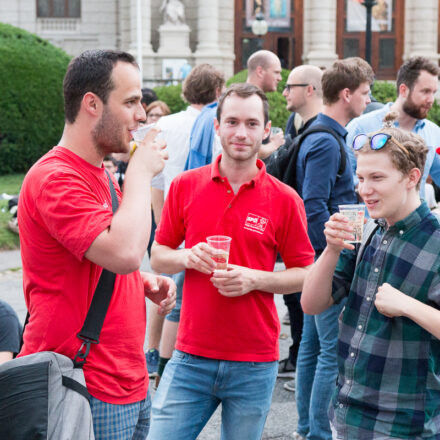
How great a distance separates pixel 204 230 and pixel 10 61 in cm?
1681

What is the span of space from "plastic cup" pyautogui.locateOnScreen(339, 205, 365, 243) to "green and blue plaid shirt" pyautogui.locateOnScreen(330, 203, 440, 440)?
9 centimetres

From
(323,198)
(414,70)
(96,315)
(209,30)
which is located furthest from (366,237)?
(209,30)

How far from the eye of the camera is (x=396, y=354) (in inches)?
111

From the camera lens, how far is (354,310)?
2.98 meters

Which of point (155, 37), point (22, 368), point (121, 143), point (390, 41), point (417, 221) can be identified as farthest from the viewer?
point (390, 41)

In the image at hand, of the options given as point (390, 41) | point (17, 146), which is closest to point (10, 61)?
point (17, 146)

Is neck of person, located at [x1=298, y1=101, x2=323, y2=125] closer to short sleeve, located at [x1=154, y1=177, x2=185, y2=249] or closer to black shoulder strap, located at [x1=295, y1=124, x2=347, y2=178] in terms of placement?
black shoulder strap, located at [x1=295, y1=124, x2=347, y2=178]

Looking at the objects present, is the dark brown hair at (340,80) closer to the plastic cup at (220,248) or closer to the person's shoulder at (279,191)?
the person's shoulder at (279,191)

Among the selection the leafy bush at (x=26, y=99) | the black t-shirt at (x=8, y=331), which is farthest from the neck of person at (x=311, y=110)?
the leafy bush at (x=26, y=99)

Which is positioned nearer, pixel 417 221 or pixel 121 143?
pixel 121 143

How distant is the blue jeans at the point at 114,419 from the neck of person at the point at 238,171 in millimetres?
1184

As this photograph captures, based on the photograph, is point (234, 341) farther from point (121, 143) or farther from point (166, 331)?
point (166, 331)

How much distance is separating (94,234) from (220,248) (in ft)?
2.84

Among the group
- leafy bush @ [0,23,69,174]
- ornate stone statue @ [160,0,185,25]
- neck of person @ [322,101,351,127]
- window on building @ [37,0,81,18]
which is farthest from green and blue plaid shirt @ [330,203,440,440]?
window on building @ [37,0,81,18]
